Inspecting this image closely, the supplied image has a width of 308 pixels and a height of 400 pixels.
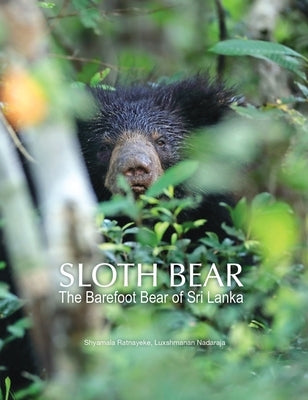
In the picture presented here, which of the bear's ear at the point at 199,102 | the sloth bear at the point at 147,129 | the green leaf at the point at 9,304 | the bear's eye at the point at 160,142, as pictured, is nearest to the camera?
the green leaf at the point at 9,304

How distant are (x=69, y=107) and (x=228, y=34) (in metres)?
4.82

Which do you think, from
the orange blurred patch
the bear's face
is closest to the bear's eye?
the bear's face

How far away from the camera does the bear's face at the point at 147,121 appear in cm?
605

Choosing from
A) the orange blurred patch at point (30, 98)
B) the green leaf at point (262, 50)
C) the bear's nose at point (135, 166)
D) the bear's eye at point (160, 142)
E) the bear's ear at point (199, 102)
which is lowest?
the bear's eye at point (160, 142)

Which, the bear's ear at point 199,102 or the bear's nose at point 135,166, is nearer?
the bear's nose at point 135,166

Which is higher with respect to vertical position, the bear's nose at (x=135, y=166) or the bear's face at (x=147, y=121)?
the bear's nose at (x=135, y=166)

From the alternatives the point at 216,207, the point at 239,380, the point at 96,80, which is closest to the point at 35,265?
the point at 239,380

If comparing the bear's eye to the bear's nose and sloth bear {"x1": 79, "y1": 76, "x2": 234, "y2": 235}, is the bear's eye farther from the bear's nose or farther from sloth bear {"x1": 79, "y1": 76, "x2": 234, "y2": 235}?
the bear's nose

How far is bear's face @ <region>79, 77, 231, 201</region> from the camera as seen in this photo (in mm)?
6047

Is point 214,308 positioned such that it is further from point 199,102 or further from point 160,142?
point 199,102

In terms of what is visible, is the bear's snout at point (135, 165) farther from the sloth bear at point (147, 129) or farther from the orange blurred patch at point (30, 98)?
the orange blurred patch at point (30, 98)

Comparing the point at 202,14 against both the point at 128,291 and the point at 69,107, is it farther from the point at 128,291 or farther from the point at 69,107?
the point at 69,107

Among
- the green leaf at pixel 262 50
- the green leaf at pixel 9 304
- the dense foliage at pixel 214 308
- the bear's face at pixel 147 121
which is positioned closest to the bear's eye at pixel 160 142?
the bear's face at pixel 147 121

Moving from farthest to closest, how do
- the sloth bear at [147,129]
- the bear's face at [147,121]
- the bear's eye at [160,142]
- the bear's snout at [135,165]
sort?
the bear's eye at [160,142] → the bear's face at [147,121] → the sloth bear at [147,129] → the bear's snout at [135,165]
